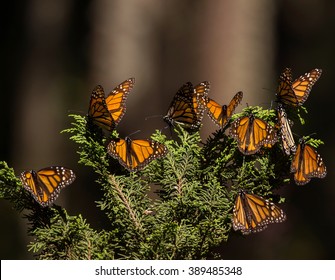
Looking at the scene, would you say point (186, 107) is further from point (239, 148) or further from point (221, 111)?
point (239, 148)

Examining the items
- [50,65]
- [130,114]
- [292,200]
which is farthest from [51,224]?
[292,200]

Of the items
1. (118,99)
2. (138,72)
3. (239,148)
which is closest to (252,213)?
(239,148)

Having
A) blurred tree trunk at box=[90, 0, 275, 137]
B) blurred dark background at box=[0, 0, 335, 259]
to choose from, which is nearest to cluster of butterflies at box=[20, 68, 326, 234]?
blurred dark background at box=[0, 0, 335, 259]

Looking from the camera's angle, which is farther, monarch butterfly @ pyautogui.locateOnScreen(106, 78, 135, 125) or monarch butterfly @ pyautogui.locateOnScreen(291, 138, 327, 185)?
monarch butterfly @ pyautogui.locateOnScreen(106, 78, 135, 125)

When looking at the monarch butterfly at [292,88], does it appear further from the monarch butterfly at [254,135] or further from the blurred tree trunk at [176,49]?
the blurred tree trunk at [176,49]

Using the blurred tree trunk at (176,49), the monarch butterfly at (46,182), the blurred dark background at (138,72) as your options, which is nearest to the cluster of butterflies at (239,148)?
the monarch butterfly at (46,182)

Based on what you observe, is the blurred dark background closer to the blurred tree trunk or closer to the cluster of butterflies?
the blurred tree trunk

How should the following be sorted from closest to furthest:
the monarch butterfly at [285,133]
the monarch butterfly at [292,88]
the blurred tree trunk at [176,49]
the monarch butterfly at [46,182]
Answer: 1. the monarch butterfly at [46,182]
2. the monarch butterfly at [285,133]
3. the monarch butterfly at [292,88]
4. the blurred tree trunk at [176,49]
